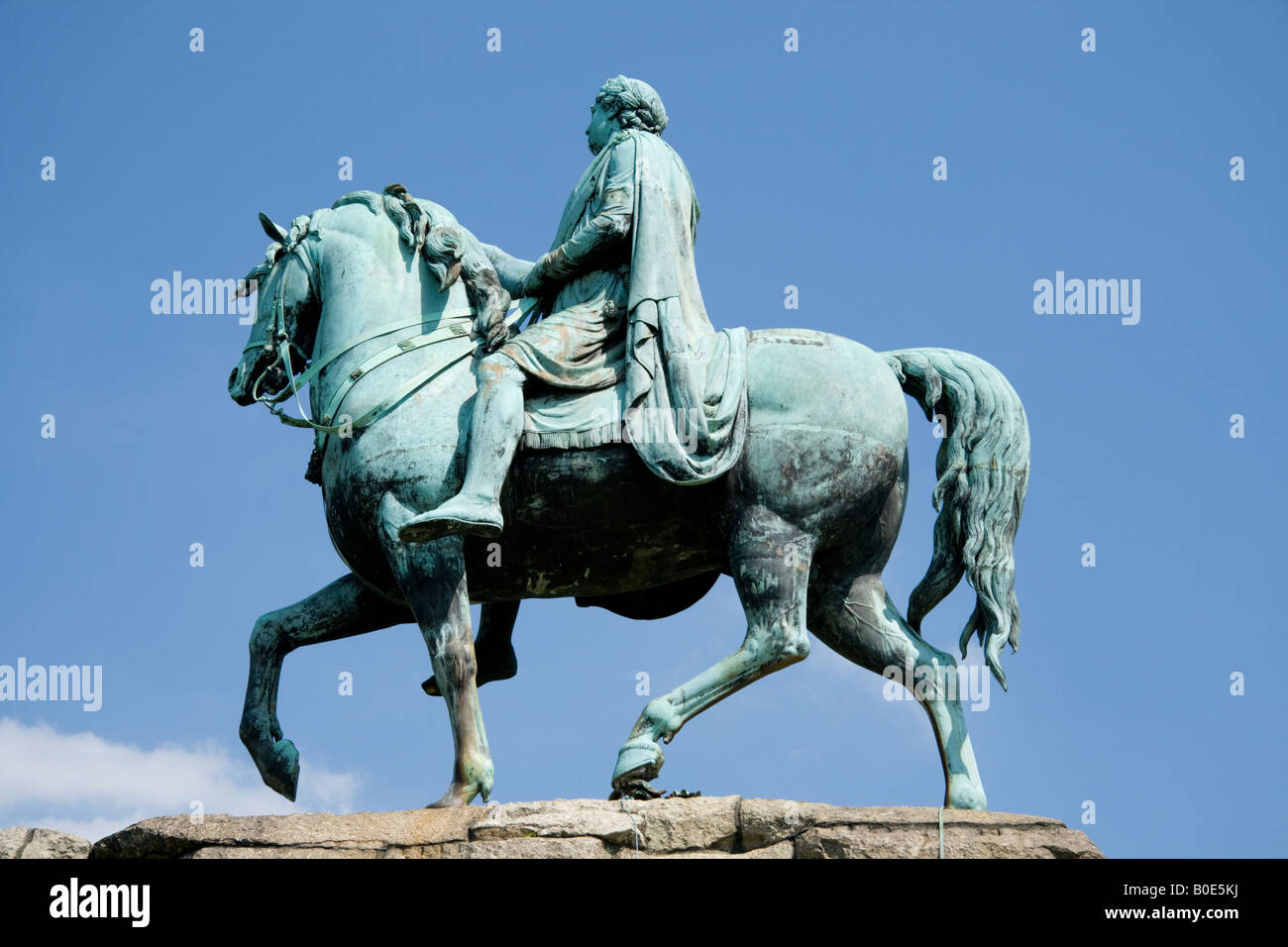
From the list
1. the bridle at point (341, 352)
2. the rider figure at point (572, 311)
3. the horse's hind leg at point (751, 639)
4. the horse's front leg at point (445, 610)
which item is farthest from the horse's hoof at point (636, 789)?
the bridle at point (341, 352)

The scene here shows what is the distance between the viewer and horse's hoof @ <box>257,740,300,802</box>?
13203mm

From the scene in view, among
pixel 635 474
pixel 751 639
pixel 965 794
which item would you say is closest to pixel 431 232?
pixel 635 474

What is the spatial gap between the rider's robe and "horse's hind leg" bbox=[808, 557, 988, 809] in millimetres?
1157

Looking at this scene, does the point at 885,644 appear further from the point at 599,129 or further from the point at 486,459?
the point at 599,129

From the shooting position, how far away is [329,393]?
43.8 ft

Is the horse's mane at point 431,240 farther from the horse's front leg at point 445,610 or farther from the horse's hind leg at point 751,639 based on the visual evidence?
the horse's hind leg at point 751,639

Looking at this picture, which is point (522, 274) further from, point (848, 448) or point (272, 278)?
point (848, 448)

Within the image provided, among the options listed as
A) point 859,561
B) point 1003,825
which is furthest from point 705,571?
point 1003,825

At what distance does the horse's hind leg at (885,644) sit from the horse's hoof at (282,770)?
3.21m

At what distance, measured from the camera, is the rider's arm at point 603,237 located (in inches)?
526

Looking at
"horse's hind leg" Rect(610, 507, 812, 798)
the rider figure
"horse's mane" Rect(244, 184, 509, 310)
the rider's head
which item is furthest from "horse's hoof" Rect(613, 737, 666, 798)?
the rider's head

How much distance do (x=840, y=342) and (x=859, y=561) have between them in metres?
1.31
